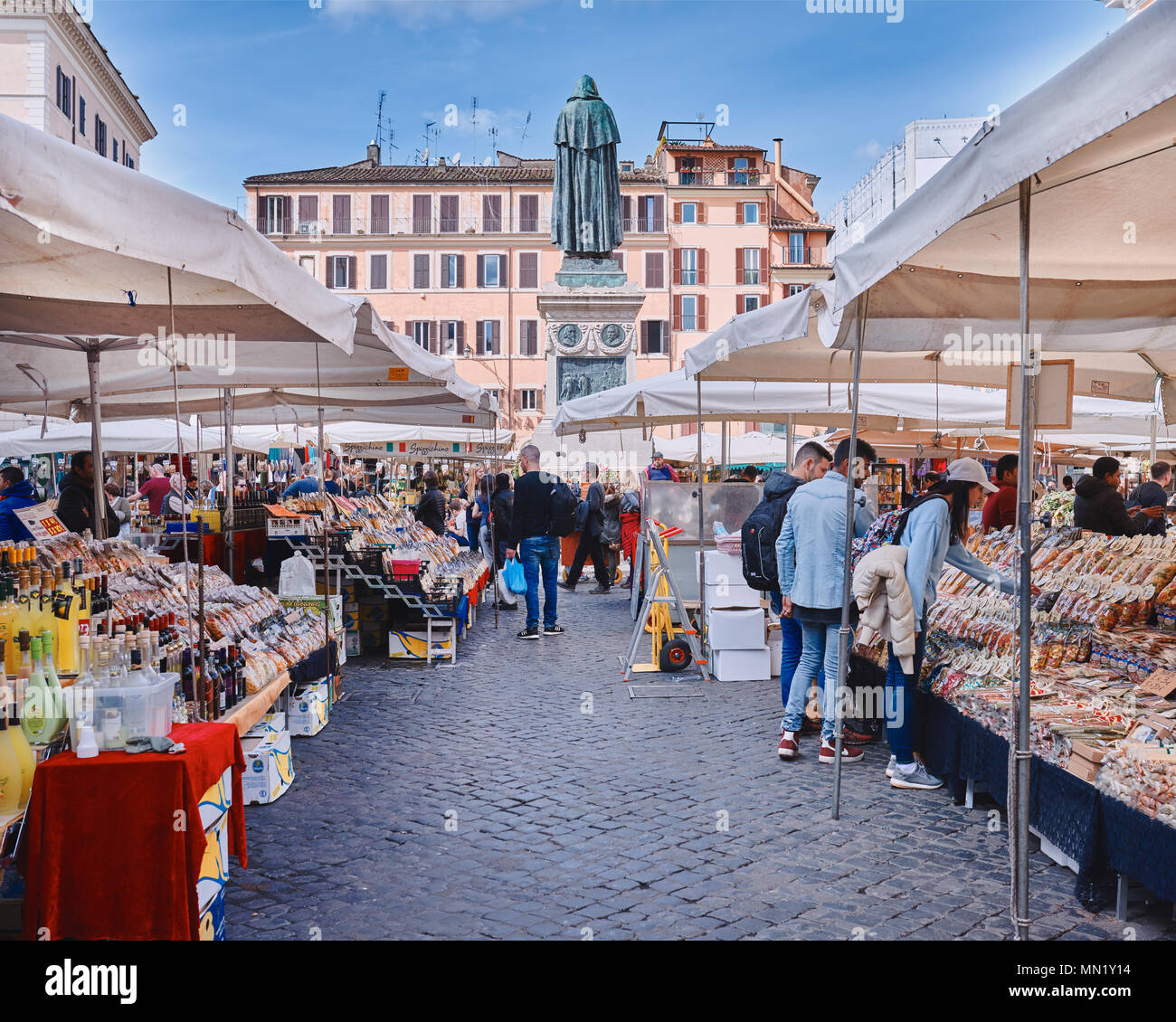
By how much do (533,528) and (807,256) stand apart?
46231mm

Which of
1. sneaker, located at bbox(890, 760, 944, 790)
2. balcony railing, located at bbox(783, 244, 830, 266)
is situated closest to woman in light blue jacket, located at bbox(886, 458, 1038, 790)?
sneaker, located at bbox(890, 760, 944, 790)

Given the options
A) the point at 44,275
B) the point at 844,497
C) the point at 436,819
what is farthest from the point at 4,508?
the point at 844,497

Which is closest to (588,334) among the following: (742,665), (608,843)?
(742,665)

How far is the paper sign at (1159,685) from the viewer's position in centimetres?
435

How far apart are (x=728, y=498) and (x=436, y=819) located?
542 cm

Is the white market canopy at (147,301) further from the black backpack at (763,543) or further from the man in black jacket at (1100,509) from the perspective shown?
the man in black jacket at (1100,509)

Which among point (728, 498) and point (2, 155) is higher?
point (2, 155)

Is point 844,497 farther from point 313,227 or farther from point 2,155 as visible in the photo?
point 313,227

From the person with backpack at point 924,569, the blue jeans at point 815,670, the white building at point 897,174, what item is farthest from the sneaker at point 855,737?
the white building at point 897,174

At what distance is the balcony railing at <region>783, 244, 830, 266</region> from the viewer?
51656mm

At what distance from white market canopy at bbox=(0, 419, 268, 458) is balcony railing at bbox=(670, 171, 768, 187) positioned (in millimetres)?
40748

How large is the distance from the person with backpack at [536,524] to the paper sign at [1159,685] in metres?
6.14

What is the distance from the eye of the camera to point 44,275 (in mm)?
4246

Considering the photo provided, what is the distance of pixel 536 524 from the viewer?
10.1 metres
